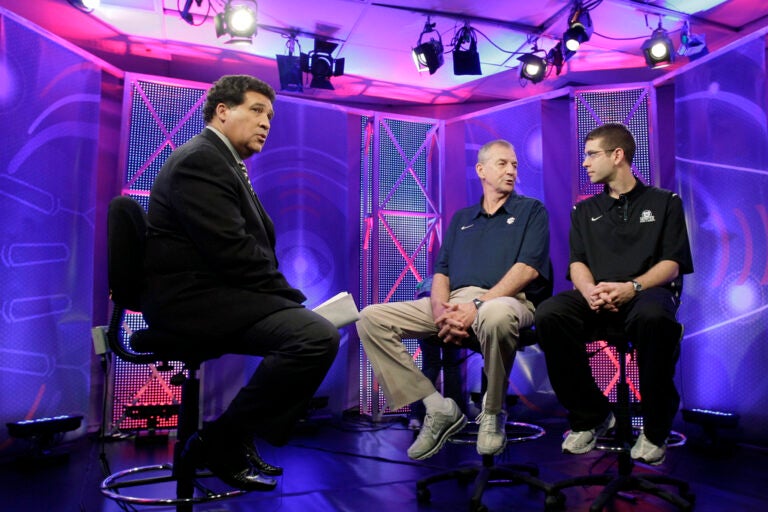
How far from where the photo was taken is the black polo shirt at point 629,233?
266 centimetres

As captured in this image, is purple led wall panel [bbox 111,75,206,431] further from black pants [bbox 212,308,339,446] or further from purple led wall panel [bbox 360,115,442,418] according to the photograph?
black pants [bbox 212,308,339,446]

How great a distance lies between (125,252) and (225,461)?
76cm

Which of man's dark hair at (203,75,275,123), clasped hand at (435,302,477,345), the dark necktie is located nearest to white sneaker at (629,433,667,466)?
clasped hand at (435,302,477,345)

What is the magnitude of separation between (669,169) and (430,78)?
252 cm

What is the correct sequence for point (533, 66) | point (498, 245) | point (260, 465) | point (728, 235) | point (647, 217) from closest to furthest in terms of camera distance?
point (260, 465) < point (647, 217) < point (498, 245) < point (728, 235) < point (533, 66)

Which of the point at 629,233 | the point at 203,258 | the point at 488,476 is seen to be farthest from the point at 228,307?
the point at 629,233

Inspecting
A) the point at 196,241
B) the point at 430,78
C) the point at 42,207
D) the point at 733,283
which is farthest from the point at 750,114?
the point at 42,207

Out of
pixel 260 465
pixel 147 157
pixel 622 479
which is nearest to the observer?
pixel 260 465

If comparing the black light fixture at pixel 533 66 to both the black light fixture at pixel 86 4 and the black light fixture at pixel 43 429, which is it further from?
the black light fixture at pixel 43 429

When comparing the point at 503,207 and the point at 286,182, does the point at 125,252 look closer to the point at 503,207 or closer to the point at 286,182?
the point at 503,207

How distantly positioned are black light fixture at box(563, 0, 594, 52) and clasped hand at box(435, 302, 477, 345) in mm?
3215

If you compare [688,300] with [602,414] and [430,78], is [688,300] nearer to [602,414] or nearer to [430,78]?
[602,414]

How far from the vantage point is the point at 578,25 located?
4781 mm

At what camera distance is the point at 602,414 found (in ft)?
7.78
